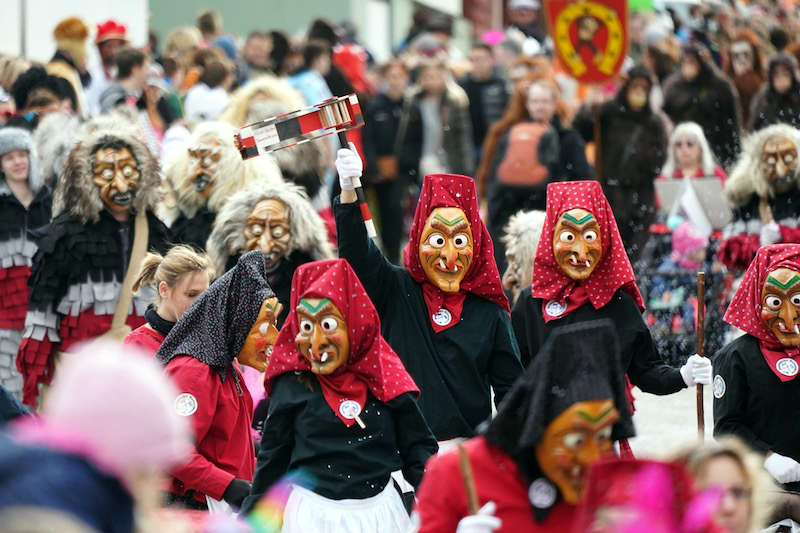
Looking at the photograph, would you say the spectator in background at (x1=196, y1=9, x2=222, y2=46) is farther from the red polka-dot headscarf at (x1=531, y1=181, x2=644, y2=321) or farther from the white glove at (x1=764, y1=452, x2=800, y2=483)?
the white glove at (x1=764, y1=452, x2=800, y2=483)

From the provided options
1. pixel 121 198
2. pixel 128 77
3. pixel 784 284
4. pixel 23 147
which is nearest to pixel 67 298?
pixel 121 198

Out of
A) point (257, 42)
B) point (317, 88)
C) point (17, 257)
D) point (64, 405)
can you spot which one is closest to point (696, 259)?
point (317, 88)

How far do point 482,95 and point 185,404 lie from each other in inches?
404

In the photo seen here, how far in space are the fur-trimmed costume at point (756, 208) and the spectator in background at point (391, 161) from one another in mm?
5004

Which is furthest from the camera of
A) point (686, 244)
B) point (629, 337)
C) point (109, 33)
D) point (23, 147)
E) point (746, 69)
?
point (746, 69)

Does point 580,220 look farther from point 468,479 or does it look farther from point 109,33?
point 109,33

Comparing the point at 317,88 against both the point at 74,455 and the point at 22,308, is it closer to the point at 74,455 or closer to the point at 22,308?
the point at 22,308

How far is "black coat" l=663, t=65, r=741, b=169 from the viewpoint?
46.9ft

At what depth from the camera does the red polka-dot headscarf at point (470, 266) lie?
6.79 metres

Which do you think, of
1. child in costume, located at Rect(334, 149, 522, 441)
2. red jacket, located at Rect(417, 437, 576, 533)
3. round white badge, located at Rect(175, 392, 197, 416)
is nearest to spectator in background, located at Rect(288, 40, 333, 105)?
child in costume, located at Rect(334, 149, 522, 441)

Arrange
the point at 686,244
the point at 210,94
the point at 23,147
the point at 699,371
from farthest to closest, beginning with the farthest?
the point at 210,94 → the point at 686,244 → the point at 23,147 → the point at 699,371

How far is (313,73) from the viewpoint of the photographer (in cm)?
1407

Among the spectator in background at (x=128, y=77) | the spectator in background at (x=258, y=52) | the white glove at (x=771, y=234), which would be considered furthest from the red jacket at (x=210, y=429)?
the spectator in background at (x=258, y=52)

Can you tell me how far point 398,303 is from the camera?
6777mm
